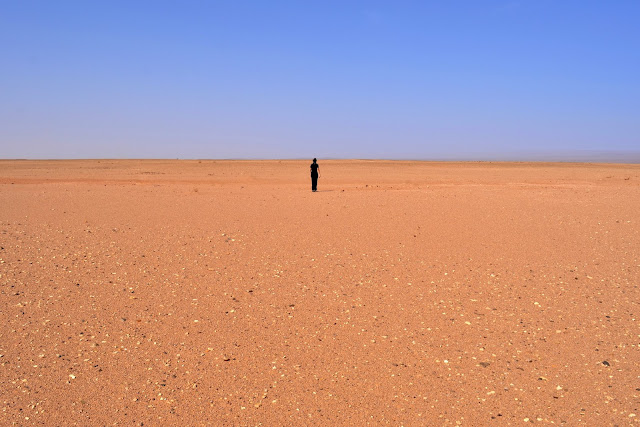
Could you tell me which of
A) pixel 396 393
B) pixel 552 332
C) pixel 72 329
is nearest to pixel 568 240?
pixel 552 332

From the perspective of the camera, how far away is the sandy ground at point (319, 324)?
5.71 m

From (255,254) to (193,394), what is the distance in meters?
5.63

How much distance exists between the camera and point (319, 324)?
7734mm

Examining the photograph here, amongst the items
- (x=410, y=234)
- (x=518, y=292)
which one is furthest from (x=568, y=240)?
(x=518, y=292)

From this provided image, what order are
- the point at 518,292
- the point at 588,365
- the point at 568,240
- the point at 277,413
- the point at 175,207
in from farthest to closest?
the point at 175,207 → the point at 568,240 → the point at 518,292 → the point at 588,365 → the point at 277,413

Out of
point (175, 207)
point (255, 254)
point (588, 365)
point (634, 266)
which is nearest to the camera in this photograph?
point (588, 365)

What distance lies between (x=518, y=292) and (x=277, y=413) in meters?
4.99

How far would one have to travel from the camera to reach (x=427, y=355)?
677 centimetres

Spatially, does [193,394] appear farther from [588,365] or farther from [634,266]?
[634,266]

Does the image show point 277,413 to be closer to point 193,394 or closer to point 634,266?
point 193,394

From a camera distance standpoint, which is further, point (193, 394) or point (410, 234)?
point (410, 234)

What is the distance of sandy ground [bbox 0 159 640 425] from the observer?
225 inches

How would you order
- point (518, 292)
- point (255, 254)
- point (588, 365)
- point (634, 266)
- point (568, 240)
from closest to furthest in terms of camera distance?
point (588, 365), point (518, 292), point (634, 266), point (255, 254), point (568, 240)

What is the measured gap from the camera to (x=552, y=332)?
7.43m
